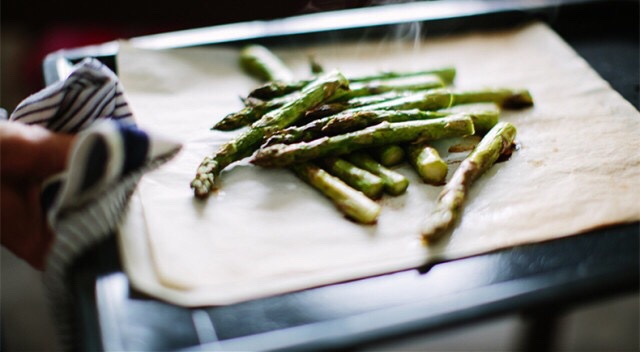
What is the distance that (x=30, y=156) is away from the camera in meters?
1.26

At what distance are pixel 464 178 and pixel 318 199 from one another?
28 centimetres

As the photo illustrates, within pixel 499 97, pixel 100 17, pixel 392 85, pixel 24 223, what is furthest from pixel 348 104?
pixel 100 17

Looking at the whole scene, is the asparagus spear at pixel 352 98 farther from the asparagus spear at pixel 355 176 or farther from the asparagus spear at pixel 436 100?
the asparagus spear at pixel 355 176

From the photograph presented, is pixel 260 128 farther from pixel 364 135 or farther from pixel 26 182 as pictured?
pixel 26 182

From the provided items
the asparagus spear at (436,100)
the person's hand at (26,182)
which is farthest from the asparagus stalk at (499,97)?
the person's hand at (26,182)

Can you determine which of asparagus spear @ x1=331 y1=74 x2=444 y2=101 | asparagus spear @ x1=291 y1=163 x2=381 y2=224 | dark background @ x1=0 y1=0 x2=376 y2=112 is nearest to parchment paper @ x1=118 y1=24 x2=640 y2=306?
asparagus spear @ x1=291 y1=163 x2=381 y2=224

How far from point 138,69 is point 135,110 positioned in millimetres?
173

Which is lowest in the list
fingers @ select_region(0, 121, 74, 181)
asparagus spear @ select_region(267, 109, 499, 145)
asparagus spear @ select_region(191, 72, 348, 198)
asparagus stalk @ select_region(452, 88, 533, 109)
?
asparagus stalk @ select_region(452, 88, 533, 109)

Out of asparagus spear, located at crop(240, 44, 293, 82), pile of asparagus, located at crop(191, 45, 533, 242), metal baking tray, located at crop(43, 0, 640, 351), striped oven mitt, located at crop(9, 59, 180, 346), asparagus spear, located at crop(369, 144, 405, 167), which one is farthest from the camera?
asparagus spear, located at crop(240, 44, 293, 82)

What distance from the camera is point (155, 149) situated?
1.26 m

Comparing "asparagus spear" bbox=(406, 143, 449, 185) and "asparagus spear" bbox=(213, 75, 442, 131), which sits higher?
"asparagus spear" bbox=(213, 75, 442, 131)

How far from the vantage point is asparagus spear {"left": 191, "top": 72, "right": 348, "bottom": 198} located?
1421 mm

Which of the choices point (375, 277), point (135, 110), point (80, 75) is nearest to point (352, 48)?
point (135, 110)

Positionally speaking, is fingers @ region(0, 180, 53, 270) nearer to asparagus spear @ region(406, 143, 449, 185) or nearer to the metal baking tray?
the metal baking tray
